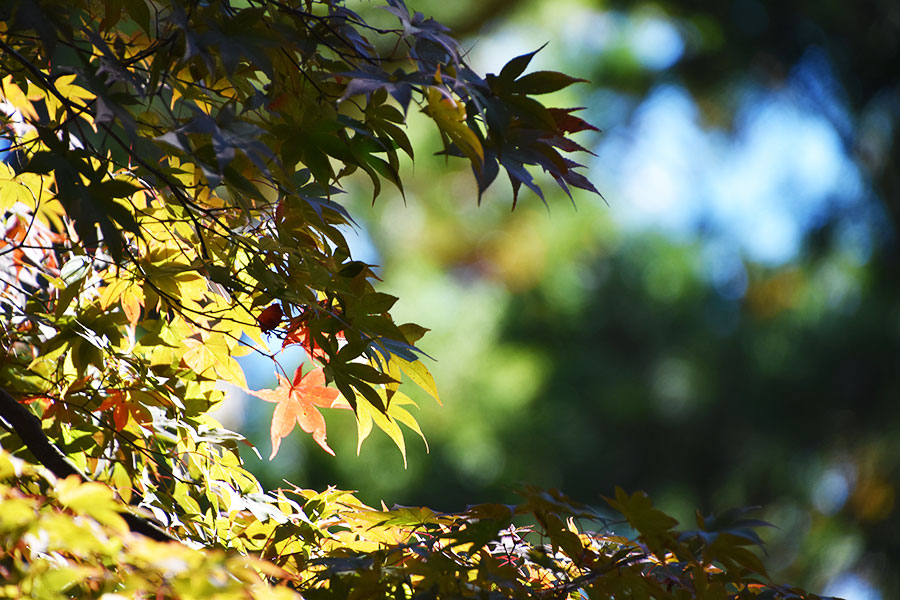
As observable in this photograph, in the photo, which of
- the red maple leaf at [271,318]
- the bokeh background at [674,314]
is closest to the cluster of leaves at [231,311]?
the red maple leaf at [271,318]

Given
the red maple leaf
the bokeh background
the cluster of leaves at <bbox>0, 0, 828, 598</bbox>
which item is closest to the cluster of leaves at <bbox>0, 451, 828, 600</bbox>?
the cluster of leaves at <bbox>0, 0, 828, 598</bbox>

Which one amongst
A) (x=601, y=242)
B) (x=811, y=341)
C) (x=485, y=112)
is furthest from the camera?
(x=601, y=242)

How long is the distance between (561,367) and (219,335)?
4061 mm

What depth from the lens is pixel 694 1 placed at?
17.0 ft

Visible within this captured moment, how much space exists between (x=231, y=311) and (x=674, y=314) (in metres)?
4.41

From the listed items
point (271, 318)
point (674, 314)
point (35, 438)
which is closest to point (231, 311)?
point (271, 318)

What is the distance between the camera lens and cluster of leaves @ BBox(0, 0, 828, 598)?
52cm

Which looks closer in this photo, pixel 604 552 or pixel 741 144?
pixel 604 552

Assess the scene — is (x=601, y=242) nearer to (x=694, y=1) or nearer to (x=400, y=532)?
(x=694, y=1)

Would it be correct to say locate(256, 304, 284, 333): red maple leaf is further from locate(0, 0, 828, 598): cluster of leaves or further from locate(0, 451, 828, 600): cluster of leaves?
locate(0, 451, 828, 600): cluster of leaves

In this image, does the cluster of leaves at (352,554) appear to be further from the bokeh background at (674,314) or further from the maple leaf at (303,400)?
the bokeh background at (674,314)

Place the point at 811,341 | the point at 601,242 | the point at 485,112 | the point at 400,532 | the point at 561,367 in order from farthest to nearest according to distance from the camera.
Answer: the point at 601,242 < the point at 561,367 < the point at 811,341 < the point at 400,532 < the point at 485,112

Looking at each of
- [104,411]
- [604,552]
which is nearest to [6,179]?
[104,411]

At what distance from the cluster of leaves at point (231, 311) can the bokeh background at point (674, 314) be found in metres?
3.22
